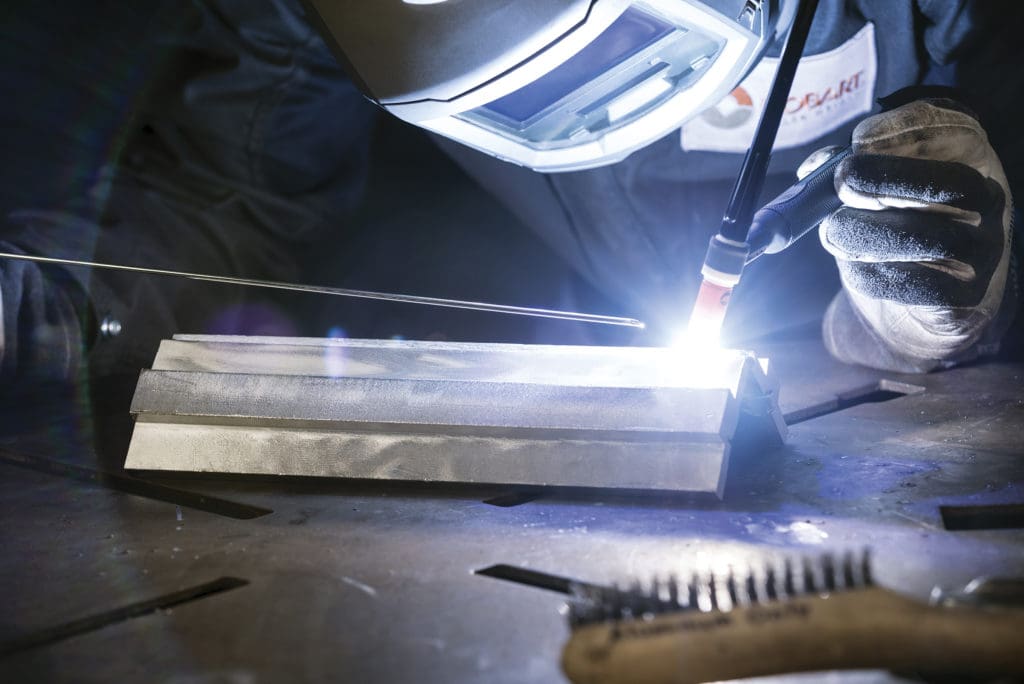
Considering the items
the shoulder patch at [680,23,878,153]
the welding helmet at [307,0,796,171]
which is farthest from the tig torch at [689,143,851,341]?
the shoulder patch at [680,23,878,153]

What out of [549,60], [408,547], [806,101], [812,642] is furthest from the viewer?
[806,101]

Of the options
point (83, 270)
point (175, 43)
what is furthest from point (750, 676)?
point (175, 43)

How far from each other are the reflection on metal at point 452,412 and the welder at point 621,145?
311 mm

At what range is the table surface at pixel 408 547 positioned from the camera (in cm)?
64

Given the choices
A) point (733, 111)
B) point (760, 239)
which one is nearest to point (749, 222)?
point (760, 239)

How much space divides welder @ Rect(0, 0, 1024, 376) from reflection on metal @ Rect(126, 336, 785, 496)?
311mm

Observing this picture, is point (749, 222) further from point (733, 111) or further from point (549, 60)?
point (733, 111)

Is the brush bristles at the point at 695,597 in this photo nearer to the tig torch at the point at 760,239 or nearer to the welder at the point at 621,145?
the tig torch at the point at 760,239

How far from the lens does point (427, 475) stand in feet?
3.25

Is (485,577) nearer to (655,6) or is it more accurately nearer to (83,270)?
(655,6)

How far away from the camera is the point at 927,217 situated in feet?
3.86

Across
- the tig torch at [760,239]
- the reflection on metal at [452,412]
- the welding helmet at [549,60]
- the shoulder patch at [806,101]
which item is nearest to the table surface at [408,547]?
the reflection on metal at [452,412]

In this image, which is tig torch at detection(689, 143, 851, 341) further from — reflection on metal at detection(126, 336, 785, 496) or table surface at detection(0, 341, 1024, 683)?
table surface at detection(0, 341, 1024, 683)

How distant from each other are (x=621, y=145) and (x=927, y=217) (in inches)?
17.2
